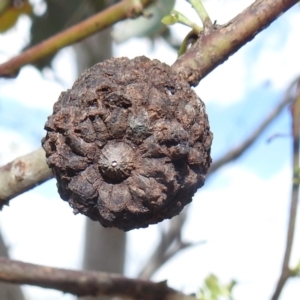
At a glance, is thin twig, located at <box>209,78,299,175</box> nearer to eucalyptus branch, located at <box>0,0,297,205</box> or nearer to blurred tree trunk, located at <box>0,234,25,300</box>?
blurred tree trunk, located at <box>0,234,25,300</box>

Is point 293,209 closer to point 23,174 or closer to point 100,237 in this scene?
point 23,174

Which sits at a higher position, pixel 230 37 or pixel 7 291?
pixel 7 291

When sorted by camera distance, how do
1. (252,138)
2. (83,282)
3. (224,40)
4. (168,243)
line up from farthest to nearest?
1. (252,138)
2. (168,243)
3. (83,282)
4. (224,40)

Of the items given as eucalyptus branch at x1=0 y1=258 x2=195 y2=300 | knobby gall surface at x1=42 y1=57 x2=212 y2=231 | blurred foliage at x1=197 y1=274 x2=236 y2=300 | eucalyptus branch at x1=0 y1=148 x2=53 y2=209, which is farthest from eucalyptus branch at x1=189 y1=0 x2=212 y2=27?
blurred foliage at x1=197 y1=274 x2=236 y2=300

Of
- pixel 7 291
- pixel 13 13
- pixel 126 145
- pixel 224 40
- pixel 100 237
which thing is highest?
pixel 13 13

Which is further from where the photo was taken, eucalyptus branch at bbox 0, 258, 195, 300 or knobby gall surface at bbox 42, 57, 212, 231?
eucalyptus branch at bbox 0, 258, 195, 300

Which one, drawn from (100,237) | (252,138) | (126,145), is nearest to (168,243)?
(100,237)
